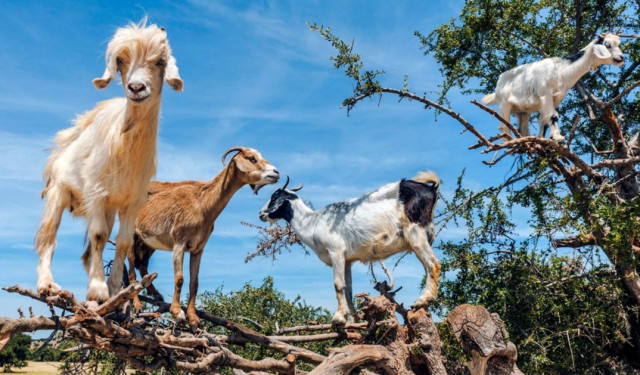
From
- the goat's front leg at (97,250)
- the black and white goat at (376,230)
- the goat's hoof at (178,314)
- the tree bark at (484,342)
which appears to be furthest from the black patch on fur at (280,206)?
the goat's front leg at (97,250)

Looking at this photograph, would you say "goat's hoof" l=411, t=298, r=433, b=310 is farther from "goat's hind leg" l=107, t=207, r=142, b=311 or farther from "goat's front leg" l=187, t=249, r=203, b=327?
"goat's hind leg" l=107, t=207, r=142, b=311

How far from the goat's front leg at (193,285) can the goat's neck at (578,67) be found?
499 centimetres

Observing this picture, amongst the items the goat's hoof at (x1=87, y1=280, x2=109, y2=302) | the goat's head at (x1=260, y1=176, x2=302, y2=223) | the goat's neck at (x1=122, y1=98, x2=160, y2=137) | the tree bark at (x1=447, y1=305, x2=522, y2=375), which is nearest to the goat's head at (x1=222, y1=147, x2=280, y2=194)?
the goat's head at (x1=260, y1=176, x2=302, y2=223)

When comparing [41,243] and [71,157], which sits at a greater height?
[71,157]

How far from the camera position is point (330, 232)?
19.8 feet

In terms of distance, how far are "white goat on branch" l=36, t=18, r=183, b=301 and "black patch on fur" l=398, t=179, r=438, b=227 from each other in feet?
8.43

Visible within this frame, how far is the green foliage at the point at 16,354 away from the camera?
68.4ft

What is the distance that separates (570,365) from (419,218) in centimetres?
292

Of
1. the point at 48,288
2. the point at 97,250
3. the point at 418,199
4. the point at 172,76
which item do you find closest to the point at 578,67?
the point at 418,199

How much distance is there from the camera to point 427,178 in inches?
243

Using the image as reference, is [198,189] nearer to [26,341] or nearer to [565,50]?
[565,50]

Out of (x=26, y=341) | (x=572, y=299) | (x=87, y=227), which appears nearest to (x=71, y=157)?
(x=87, y=227)

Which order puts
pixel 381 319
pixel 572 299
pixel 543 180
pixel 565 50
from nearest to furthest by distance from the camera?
pixel 381 319 < pixel 572 299 < pixel 543 180 < pixel 565 50

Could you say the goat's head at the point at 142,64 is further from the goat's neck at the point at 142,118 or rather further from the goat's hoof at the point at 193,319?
the goat's hoof at the point at 193,319
